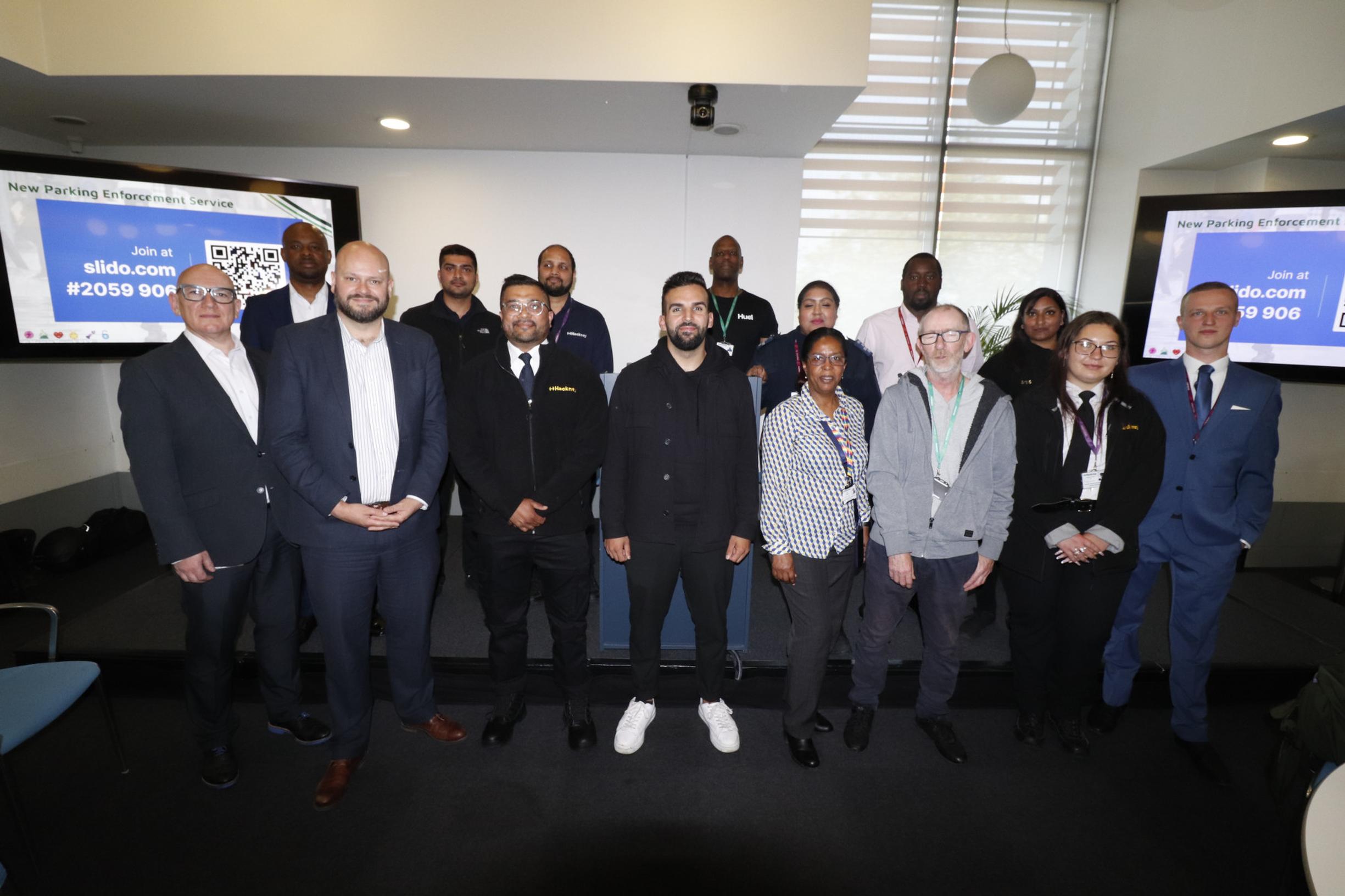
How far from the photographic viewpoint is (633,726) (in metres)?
2.64

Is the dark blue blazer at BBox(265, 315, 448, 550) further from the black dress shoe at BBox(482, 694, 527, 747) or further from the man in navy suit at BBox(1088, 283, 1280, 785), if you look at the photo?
the man in navy suit at BBox(1088, 283, 1280, 785)

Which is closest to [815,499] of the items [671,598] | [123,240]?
[671,598]

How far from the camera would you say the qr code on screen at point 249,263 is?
4211mm

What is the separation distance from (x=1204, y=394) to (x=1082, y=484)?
2.08ft

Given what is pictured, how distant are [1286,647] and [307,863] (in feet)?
15.4

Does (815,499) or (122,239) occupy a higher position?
(122,239)

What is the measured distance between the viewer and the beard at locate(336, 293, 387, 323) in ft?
7.04

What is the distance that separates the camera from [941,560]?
2.43 meters

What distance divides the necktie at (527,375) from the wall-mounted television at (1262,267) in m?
4.21

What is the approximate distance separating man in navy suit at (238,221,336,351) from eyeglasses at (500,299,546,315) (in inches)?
52.2

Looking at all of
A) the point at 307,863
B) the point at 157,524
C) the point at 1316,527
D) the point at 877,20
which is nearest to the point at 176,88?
the point at 157,524

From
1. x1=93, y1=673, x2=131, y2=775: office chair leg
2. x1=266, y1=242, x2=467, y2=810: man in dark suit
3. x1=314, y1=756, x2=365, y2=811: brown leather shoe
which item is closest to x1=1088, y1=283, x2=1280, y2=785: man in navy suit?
x1=266, y1=242, x2=467, y2=810: man in dark suit

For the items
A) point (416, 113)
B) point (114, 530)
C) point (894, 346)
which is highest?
point (416, 113)

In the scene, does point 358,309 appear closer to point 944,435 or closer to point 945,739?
point 944,435
